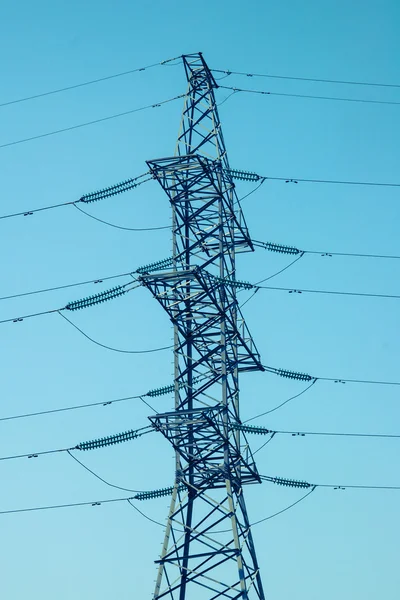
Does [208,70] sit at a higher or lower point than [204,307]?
higher

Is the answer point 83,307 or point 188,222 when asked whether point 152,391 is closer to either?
point 83,307

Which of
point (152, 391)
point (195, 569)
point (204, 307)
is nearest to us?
point (195, 569)

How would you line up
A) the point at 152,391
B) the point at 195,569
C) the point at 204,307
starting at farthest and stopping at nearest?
the point at 152,391
the point at 204,307
the point at 195,569

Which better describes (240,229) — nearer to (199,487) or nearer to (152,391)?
(152,391)

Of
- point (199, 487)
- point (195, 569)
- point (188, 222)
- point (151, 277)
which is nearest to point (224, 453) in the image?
point (199, 487)

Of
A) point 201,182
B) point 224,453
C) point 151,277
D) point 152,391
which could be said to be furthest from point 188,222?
point 224,453

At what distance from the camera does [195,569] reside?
3253cm

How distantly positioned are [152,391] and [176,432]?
3.64m

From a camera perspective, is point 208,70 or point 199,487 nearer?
point 199,487

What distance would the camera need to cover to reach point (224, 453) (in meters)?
33.8

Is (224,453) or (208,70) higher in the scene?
(208,70)

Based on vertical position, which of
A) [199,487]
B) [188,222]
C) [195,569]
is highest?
[188,222]

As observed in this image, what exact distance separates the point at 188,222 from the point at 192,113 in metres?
4.73

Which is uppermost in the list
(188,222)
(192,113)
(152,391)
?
(192,113)
